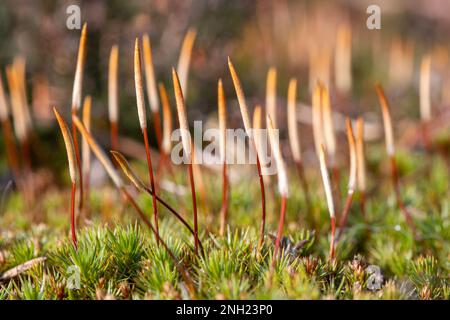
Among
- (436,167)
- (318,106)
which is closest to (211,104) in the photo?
(436,167)

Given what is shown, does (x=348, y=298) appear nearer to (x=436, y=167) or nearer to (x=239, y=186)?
(x=239, y=186)

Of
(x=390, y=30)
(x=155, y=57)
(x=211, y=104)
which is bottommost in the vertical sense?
(x=211, y=104)

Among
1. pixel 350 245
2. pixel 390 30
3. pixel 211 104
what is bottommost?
pixel 350 245

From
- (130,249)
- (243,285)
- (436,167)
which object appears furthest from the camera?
(436,167)

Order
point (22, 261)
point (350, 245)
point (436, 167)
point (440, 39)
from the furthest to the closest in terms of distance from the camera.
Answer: point (440, 39) → point (436, 167) → point (350, 245) → point (22, 261)

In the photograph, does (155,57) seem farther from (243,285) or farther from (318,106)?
(243,285)

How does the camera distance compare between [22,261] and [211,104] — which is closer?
[22,261]

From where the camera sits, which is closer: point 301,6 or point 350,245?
point 350,245

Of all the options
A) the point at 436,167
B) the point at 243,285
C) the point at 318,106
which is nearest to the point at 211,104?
the point at 436,167

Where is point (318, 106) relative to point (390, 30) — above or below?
below
